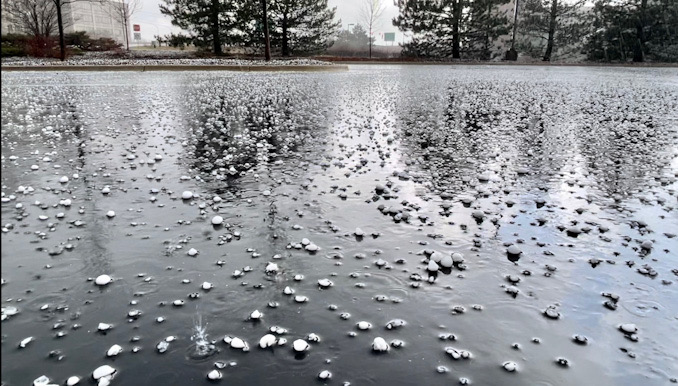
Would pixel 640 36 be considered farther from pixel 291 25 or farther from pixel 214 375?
pixel 214 375

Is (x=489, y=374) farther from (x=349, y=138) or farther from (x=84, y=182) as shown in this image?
(x=349, y=138)

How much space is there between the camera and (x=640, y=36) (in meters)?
43.9

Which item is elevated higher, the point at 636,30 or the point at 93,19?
the point at 93,19

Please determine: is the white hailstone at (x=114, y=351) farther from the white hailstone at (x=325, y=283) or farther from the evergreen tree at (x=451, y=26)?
the evergreen tree at (x=451, y=26)

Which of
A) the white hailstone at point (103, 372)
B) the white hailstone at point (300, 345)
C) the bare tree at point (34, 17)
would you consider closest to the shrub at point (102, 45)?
the bare tree at point (34, 17)

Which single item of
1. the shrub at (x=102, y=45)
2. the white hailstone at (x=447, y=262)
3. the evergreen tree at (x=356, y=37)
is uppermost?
the evergreen tree at (x=356, y=37)

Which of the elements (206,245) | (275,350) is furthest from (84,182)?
(275,350)

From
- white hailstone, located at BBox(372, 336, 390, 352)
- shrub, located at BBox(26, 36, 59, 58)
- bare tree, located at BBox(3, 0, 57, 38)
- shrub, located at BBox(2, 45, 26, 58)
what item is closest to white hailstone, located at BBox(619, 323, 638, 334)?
white hailstone, located at BBox(372, 336, 390, 352)

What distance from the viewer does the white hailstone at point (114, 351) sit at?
2.69 metres

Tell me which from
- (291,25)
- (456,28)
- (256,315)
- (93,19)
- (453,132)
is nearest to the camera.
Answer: (256,315)

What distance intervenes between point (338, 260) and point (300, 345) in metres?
1.24

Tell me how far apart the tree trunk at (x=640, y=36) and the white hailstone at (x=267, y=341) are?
170ft

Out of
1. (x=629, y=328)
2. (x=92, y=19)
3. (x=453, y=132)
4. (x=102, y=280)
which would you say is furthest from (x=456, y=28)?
(x=92, y=19)

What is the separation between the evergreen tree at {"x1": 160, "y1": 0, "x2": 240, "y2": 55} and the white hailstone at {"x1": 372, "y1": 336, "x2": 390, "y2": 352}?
42.2 metres
